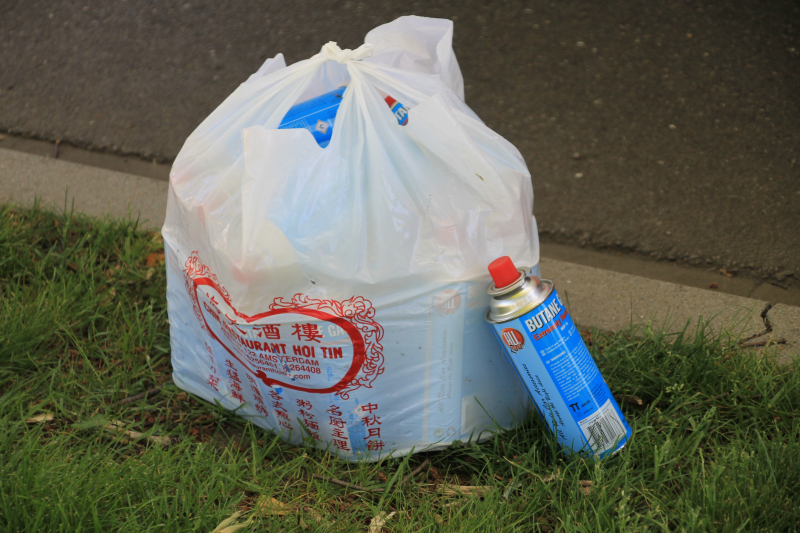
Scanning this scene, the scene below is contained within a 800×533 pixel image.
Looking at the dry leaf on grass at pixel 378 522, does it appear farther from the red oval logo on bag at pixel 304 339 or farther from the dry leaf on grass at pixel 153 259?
the dry leaf on grass at pixel 153 259

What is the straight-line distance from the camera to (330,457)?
136 cm

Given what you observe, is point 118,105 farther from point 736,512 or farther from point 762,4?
point 762,4

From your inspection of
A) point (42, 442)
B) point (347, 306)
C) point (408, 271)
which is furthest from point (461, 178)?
point (42, 442)

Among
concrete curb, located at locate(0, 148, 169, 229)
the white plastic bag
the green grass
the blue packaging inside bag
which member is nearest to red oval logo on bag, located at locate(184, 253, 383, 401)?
the white plastic bag

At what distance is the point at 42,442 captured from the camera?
1.38 metres

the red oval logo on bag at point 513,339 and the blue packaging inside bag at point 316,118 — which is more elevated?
the blue packaging inside bag at point 316,118

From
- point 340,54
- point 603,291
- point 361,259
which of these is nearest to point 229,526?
point 361,259

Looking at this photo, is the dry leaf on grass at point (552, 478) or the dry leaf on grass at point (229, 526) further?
the dry leaf on grass at point (552, 478)

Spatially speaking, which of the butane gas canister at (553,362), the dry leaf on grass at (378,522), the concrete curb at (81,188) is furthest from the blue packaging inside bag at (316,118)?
the concrete curb at (81,188)

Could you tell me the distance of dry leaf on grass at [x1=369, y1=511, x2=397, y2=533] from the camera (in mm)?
1190

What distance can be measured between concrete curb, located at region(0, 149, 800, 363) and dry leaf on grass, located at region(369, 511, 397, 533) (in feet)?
2.54

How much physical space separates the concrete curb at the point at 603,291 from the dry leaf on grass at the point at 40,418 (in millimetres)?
772

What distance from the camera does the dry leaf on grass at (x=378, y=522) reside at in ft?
3.91

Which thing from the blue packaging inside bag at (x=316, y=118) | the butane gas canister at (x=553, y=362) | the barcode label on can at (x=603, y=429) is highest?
the blue packaging inside bag at (x=316, y=118)
